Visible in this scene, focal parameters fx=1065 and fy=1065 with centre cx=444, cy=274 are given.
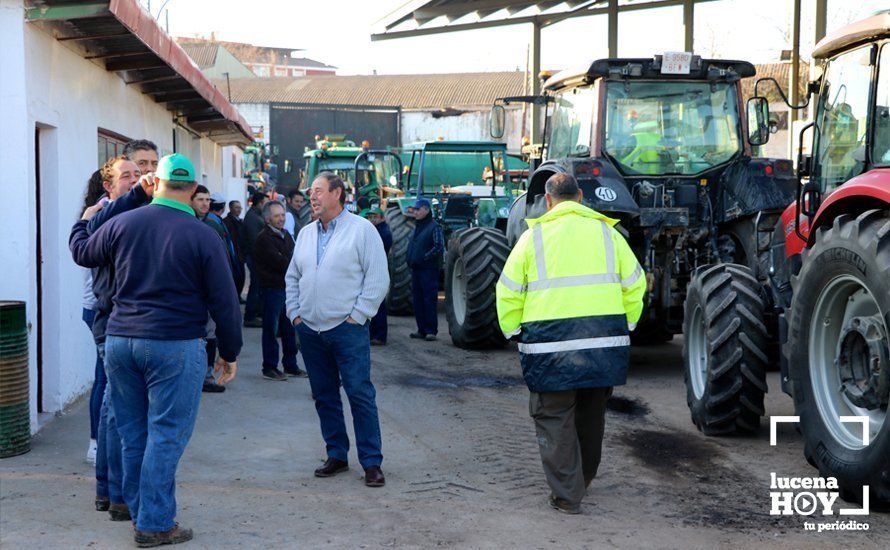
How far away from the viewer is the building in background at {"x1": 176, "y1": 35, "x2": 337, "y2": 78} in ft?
284

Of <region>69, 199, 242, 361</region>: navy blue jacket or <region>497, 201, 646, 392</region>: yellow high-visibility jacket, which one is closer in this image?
<region>69, 199, 242, 361</region>: navy blue jacket

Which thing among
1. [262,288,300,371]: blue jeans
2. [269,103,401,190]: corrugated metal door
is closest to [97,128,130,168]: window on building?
[262,288,300,371]: blue jeans

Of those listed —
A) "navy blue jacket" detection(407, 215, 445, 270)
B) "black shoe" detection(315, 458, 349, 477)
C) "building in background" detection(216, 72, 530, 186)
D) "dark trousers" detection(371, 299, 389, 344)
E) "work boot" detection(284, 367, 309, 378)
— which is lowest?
"work boot" detection(284, 367, 309, 378)

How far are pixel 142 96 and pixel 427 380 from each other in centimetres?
486

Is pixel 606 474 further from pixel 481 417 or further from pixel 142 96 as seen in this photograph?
pixel 142 96

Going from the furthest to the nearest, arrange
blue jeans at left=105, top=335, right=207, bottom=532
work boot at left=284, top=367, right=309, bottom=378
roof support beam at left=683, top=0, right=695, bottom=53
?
roof support beam at left=683, top=0, right=695, bottom=53, work boot at left=284, top=367, right=309, bottom=378, blue jeans at left=105, top=335, right=207, bottom=532

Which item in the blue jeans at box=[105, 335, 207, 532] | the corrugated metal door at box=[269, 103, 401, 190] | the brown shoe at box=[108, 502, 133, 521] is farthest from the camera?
the corrugated metal door at box=[269, 103, 401, 190]

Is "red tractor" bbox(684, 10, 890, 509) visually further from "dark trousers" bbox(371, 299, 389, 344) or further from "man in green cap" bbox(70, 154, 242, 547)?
"dark trousers" bbox(371, 299, 389, 344)

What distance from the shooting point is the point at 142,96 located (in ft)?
39.3

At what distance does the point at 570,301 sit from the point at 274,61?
85.7 meters

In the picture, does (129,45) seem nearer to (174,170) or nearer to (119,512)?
(174,170)

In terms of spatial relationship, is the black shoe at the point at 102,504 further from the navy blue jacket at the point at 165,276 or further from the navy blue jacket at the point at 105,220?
the navy blue jacket at the point at 165,276

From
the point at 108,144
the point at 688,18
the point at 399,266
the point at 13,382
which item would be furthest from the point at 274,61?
the point at 13,382

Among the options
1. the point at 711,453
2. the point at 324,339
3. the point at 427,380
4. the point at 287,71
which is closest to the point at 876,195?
the point at 711,453
